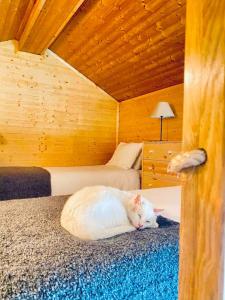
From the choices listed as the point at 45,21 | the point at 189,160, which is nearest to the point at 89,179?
the point at 45,21

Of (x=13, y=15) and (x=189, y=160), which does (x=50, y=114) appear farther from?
(x=189, y=160)

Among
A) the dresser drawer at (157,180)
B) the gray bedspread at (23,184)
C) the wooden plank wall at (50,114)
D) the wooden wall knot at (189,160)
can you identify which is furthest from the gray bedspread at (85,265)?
the wooden plank wall at (50,114)

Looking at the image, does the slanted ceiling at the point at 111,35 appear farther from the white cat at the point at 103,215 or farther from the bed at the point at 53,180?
the white cat at the point at 103,215

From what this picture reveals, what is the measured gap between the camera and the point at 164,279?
81 cm

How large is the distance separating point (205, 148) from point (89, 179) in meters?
2.51

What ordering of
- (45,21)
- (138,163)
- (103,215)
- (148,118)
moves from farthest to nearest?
(148,118)
(138,163)
(45,21)
(103,215)

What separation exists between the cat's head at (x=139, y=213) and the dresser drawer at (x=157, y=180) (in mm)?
1536

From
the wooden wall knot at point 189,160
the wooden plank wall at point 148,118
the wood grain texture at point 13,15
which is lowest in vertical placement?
the wooden wall knot at point 189,160

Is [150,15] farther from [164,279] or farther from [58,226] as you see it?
[164,279]

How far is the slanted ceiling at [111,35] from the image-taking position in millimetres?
2367

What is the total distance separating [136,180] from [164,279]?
7.53ft

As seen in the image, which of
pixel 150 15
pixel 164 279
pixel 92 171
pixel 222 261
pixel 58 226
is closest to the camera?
pixel 222 261

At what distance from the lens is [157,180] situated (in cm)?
279

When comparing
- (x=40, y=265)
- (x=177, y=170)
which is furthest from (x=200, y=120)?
(x=40, y=265)
